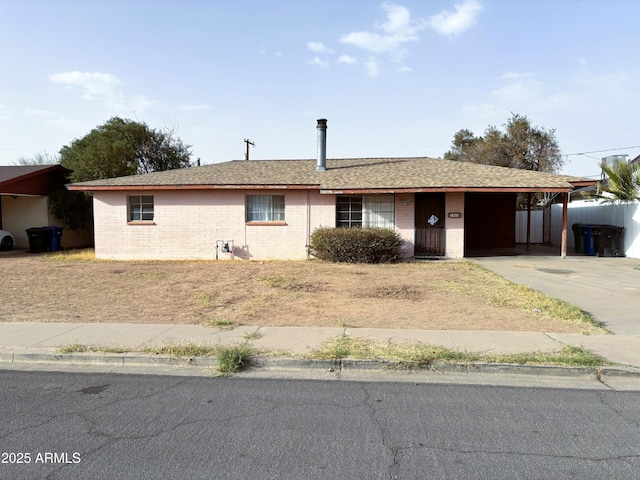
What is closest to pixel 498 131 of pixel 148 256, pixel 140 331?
pixel 148 256

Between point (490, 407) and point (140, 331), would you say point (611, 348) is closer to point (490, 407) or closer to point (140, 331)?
point (490, 407)

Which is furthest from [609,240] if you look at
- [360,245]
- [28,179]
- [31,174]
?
[28,179]

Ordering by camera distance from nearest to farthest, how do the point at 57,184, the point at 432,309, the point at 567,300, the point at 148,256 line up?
the point at 432,309 < the point at 567,300 < the point at 148,256 < the point at 57,184

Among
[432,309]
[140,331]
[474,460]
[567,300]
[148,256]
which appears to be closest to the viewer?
[474,460]

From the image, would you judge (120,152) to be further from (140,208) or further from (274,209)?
(274,209)

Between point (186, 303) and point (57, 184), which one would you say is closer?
point (186, 303)

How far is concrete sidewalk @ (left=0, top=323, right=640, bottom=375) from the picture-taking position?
5465mm

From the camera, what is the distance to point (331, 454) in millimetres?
3287

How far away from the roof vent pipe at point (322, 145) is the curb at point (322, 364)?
1371cm

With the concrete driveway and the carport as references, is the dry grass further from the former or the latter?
the carport

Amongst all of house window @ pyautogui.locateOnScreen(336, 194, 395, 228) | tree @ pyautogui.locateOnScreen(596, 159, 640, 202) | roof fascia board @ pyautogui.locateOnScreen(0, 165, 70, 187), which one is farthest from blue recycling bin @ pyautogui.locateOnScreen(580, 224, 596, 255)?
roof fascia board @ pyautogui.locateOnScreen(0, 165, 70, 187)

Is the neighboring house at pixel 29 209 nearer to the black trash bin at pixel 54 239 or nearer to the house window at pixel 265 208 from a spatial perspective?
the black trash bin at pixel 54 239

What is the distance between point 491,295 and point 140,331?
6794mm

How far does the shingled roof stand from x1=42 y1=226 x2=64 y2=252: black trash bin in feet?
15.0
